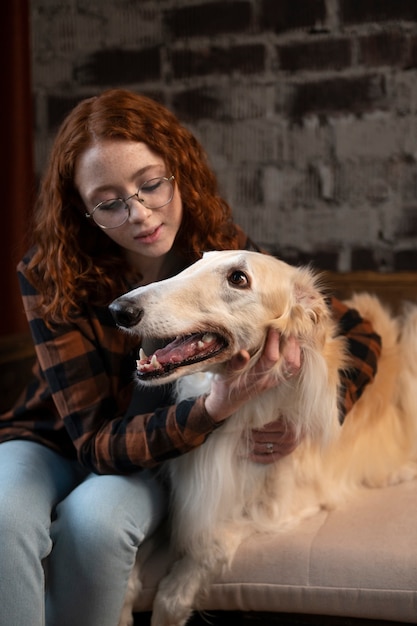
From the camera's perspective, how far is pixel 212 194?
191 centimetres

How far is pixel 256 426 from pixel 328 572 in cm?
33

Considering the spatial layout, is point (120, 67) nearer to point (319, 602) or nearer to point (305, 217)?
point (305, 217)

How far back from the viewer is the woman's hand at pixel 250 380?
1517 millimetres

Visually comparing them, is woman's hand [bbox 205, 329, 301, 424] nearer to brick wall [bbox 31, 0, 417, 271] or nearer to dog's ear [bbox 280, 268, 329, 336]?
dog's ear [bbox 280, 268, 329, 336]

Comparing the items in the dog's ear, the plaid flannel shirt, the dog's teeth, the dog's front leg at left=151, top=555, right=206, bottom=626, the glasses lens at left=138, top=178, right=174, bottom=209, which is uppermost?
the glasses lens at left=138, top=178, right=174, bottom=209

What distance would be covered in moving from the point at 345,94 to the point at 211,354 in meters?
1.36

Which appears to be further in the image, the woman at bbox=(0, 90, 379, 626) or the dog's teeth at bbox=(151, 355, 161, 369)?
the woman at bbox=(0, 90, 379, 626)

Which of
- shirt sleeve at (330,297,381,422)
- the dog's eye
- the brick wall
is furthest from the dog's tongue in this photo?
the brick wall

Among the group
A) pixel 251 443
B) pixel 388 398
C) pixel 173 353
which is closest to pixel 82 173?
pixel 173 353

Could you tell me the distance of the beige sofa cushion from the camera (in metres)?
1.58

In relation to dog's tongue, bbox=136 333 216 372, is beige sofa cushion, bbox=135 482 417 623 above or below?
below

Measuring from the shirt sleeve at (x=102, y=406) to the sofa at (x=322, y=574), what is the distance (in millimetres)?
266

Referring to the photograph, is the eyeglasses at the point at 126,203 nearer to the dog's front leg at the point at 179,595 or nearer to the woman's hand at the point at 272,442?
the woman's hand at the point at 272,442

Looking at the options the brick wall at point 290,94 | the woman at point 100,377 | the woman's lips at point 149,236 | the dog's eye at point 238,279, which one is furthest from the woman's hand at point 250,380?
the brick wall at point 290,94
